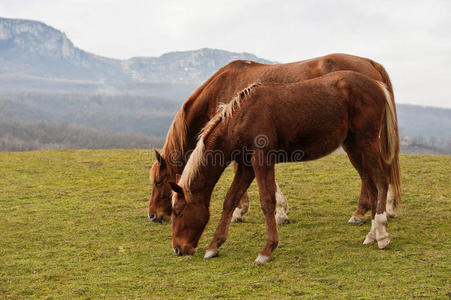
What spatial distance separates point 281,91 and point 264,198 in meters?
1.41

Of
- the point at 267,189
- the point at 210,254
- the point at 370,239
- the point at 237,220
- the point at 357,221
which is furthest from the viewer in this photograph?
the point at 237,220

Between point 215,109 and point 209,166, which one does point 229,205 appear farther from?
point 215,109

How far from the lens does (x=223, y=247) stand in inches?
239

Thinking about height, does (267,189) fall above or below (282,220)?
above

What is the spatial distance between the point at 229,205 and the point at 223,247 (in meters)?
0.66

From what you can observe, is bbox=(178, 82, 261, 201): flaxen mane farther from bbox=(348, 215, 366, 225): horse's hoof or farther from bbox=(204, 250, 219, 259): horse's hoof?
bbox=(348, 215, 366, 225): horse's hoof

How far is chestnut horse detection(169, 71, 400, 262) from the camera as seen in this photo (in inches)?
217

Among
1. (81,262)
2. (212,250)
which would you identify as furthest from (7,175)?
(212,250)

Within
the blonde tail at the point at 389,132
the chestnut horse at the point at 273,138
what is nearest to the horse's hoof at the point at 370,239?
the chestnut horse at the point at 273,138

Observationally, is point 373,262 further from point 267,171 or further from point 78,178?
point 78,178

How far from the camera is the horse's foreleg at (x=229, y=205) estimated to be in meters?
5.66

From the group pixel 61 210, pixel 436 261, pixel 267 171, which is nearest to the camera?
pixel 436 261

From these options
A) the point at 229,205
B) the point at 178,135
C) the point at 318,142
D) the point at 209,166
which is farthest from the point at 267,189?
the point at 178,135

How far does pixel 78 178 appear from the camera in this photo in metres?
11.4
